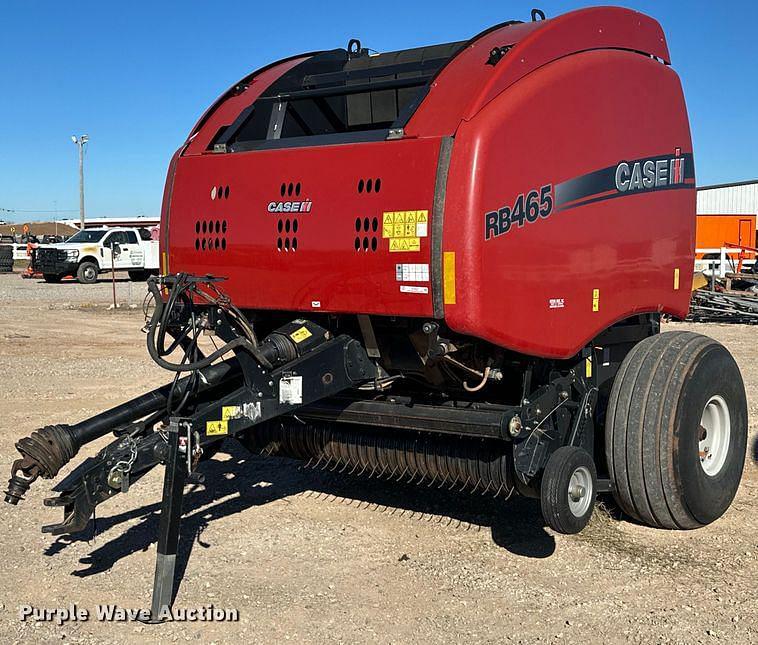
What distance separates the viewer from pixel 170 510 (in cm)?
416

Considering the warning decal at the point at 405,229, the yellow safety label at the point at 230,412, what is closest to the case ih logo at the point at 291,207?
the warning decal at the point at 405,229

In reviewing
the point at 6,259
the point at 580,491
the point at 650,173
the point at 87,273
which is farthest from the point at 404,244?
the point at 6,259

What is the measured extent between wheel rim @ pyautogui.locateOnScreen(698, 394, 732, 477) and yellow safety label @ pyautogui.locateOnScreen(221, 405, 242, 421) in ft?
9.21

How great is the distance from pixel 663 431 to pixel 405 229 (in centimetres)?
186

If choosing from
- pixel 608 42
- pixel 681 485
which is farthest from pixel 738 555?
pixel 608 42

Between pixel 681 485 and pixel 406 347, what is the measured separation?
170 cm

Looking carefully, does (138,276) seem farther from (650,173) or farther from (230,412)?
(230,412)

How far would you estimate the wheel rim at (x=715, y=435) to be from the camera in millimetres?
5598

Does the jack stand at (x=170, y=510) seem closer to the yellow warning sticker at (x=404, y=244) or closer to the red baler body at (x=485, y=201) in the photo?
the red baler body at (x=485, y=201)

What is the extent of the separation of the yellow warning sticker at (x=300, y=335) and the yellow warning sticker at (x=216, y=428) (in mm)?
603

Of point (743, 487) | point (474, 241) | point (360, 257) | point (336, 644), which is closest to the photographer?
point (336, 644)

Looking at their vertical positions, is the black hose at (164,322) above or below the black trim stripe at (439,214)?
below

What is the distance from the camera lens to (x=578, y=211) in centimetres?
480

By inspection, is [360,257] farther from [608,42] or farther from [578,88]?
[608,42]
